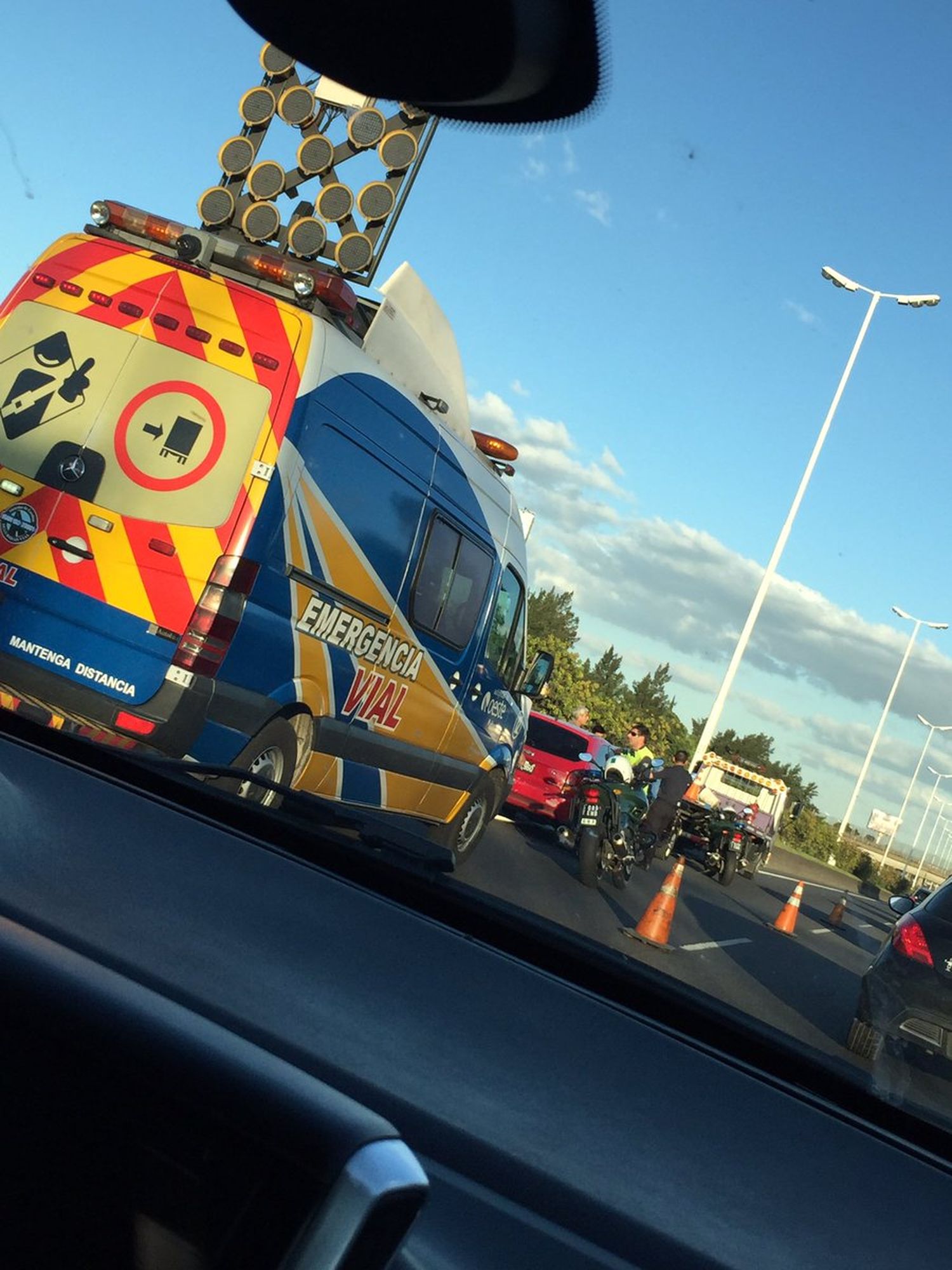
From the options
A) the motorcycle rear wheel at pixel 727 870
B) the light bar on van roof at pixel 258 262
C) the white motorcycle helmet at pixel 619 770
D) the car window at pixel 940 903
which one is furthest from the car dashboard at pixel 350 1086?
the motorcycle rear wheel at pixel 727 870

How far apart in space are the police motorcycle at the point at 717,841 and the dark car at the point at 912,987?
1189cm

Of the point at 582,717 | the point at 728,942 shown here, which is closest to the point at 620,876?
the point at 728,942

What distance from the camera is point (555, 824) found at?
14.6 meters

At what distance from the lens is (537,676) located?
1113cm

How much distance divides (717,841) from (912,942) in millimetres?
15093

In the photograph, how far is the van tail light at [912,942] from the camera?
6156mm

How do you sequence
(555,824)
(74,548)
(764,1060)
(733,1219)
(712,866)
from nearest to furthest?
(733,1219), (764,1060), (74,548), (555,824), (712,866)

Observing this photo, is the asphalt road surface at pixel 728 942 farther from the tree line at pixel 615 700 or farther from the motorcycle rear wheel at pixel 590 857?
the tree line at pixel 615 700

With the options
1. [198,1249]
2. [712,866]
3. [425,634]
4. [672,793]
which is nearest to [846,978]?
[672,793]

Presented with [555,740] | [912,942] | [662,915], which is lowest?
[662,915]

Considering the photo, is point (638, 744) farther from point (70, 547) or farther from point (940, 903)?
point (70, 547)

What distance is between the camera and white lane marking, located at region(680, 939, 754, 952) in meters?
9.72

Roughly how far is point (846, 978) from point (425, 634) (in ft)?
18.7

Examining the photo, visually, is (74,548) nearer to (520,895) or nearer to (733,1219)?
(520,895)
